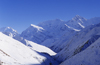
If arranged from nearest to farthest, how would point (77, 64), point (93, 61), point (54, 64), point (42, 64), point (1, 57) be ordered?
1. point (93, 61)
2. point (77, 64)
3. point (1, 57)
4. point (42, 64)
5. point (54, 64)

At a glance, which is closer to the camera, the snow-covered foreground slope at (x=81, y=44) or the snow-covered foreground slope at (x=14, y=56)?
the snow-covered foreground slope at (x=14, y=56)

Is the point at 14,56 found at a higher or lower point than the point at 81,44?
lower

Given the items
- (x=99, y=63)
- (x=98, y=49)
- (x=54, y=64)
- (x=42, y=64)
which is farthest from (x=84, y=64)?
(x=54, y=64)

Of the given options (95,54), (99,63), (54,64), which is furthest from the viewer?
(54,64)

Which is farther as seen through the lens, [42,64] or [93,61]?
[42,64]

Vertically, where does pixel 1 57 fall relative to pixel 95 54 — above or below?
above

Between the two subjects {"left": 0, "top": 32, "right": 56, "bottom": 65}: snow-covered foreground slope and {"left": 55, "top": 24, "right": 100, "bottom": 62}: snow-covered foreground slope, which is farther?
{"left": 55, "top": 24, "right": 100, "bottom": 62}: snow-covered foreground slope

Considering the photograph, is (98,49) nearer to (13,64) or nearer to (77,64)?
(77,64)

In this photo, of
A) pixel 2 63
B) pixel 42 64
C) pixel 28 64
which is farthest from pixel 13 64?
pixel 42 64

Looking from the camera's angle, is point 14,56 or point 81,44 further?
point 81,44

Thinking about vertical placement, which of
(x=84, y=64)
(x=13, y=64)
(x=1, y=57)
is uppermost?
(x=1, y=57)
